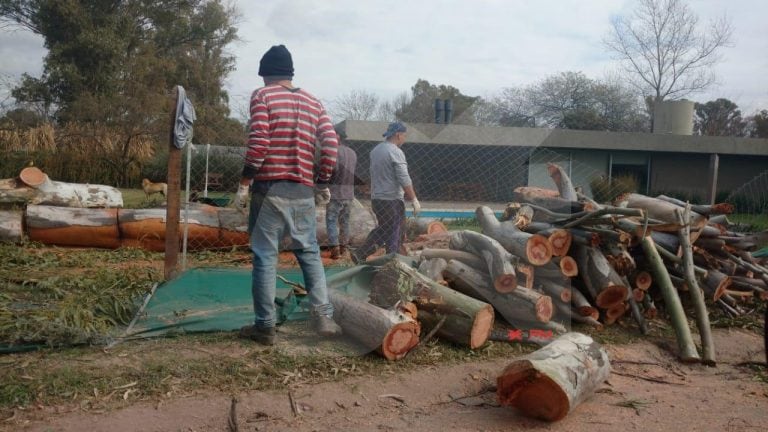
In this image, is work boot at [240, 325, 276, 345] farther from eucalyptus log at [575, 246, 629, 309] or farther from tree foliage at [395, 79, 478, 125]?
tree foliage at [395, 79, 478, 125]

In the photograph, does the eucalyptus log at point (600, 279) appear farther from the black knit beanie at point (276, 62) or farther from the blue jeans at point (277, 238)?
the black knit beanie at point (276, 62)

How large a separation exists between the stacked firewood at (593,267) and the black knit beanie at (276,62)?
75.2 inches

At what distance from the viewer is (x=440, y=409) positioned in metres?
3.50

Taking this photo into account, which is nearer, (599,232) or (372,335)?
(372,335)

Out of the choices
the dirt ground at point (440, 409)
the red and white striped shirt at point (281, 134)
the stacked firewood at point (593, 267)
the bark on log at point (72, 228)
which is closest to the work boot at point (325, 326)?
the dirt ground at point (440, 409)

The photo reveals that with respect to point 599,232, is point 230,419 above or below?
below

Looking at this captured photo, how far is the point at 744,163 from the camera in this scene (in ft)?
71.3

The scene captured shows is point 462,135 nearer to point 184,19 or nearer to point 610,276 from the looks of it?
point 610,276

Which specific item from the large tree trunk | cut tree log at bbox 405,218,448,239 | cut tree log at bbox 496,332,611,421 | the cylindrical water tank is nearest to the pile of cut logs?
cut tree log at bbox 496,332,611,421

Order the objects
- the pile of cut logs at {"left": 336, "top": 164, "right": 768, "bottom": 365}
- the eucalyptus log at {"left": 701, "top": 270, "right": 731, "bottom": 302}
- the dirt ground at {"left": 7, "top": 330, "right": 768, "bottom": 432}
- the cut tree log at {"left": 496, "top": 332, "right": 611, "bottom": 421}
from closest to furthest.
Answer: the dirt ground at {"left": 7, "top": 330, "right": 768, "bottom": 432}
the cut tree log at {"left": 496, "top": 332, "right": 611, "bottom": 421}
the pile of cut logs at {"left": 336, "top": 164, "right": 768, "bottom": 365}
the eucalyptus log at {"left": 701, "top": 270, "right": 731, "bottom": 302}

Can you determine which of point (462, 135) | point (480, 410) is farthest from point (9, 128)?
point (480, 410)

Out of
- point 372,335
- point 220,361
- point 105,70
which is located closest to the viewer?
point 220,361

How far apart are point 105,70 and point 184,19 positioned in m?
4.88

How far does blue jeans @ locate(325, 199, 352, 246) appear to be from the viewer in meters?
7.57
